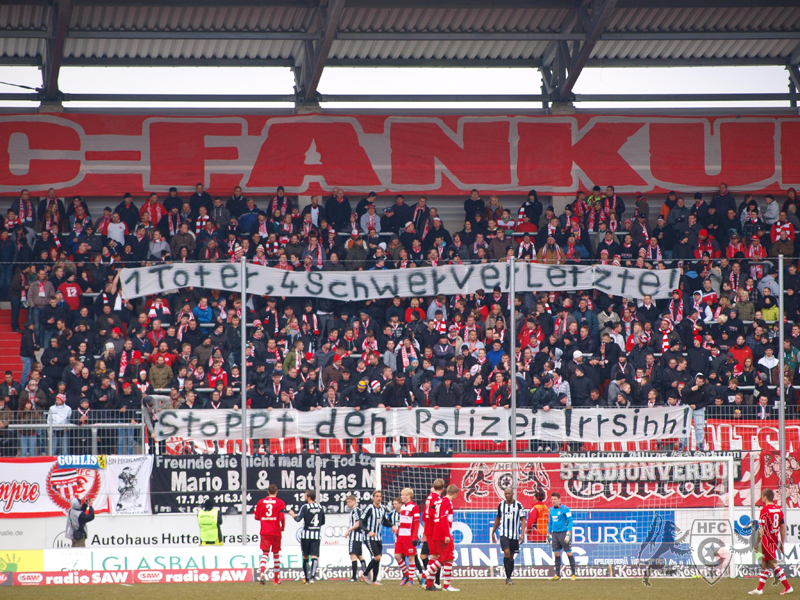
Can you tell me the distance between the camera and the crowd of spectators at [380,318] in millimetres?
19281

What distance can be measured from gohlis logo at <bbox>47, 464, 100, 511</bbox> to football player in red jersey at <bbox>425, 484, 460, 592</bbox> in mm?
7074

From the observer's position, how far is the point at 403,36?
2552 centimetres

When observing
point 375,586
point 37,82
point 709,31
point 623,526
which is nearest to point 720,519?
point 623,526

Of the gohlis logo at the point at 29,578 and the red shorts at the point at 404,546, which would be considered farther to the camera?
the gohlis logo at the point at 29,578

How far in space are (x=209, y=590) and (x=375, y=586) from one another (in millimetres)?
2370

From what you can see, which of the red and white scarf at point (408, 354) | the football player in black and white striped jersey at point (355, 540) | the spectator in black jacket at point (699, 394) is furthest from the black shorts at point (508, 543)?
the red and white scarf at point (408, 354)

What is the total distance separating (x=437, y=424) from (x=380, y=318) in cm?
434

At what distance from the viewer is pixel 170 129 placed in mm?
26766

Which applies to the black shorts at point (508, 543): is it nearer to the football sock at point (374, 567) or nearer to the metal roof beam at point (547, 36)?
the football sock at point (374, 567)

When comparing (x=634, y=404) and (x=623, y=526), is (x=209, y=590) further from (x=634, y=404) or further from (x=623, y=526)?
(x=634, y=404)

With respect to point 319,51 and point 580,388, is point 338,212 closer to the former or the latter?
point 319,51

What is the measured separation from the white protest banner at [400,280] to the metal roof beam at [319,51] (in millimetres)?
6174

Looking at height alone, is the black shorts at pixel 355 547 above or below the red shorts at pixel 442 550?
below

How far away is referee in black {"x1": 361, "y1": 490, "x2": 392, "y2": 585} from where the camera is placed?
14953 millimetres
